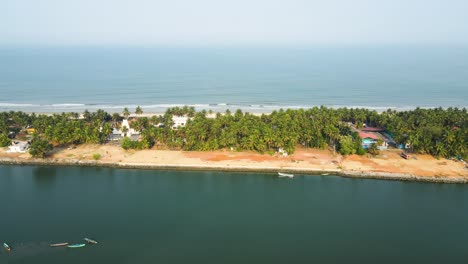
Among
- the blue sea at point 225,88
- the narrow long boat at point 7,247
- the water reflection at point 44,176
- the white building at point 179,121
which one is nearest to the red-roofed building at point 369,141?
the white building at point 179,121

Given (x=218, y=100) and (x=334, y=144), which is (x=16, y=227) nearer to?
(x=334, y=144)

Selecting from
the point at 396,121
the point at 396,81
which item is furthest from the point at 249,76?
the point at 396,121

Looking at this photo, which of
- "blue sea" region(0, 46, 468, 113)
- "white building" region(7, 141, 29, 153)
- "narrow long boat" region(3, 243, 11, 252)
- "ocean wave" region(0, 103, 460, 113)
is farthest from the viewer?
"blue sea" region(0, 46, 468, 113)

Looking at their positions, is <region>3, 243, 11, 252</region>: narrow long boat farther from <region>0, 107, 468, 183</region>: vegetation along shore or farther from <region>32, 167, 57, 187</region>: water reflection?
<region>0, 107, 468, 183</region>: vegetation along shore

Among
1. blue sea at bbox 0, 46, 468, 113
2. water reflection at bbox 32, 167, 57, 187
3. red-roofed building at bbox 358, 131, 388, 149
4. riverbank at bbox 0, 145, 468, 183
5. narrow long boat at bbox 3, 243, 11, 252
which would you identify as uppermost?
blue sea at bbox 0, 46, 468, 113

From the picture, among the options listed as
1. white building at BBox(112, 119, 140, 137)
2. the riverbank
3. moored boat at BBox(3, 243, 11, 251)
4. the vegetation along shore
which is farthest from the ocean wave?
moored boat at BBox(3, 243, 11, 251)
